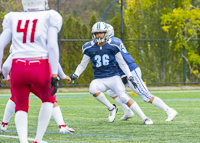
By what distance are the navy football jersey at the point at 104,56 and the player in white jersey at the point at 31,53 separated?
2637 millimetres

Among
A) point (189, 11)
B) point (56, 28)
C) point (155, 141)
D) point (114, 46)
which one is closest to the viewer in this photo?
point (56, 28)

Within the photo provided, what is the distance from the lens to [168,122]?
275 inches

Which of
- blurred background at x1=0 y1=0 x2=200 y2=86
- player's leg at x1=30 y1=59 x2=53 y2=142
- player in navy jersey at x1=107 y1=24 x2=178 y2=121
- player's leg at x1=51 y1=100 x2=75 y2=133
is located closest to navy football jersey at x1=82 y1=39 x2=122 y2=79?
player in navy jersey at x1=107 y1=24 x2=178 y2=121

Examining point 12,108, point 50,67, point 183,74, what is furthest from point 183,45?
point 50,67

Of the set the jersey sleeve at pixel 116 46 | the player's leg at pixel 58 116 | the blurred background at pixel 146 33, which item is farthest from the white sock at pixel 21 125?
the blurred background at pixel 146 33

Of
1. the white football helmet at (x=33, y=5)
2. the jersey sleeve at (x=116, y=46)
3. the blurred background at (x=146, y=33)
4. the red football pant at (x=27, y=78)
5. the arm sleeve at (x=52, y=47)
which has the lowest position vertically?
the blurred background at (x=146, y=33)

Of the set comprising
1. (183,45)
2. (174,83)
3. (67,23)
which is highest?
(67,23)

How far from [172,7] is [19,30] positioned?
48.4 ft

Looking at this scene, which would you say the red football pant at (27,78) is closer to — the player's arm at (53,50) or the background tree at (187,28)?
the player's arm at (53,50)

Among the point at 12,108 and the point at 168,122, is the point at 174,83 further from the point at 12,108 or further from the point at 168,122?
the point at 12,108

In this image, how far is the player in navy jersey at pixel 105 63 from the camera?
675 centimetres

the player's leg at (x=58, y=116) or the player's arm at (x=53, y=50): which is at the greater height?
the player's arm at (x=53, y=50)

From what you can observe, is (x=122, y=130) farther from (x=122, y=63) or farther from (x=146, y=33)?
(x=146, y=33)

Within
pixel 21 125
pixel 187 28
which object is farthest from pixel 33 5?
pixel 187 28
